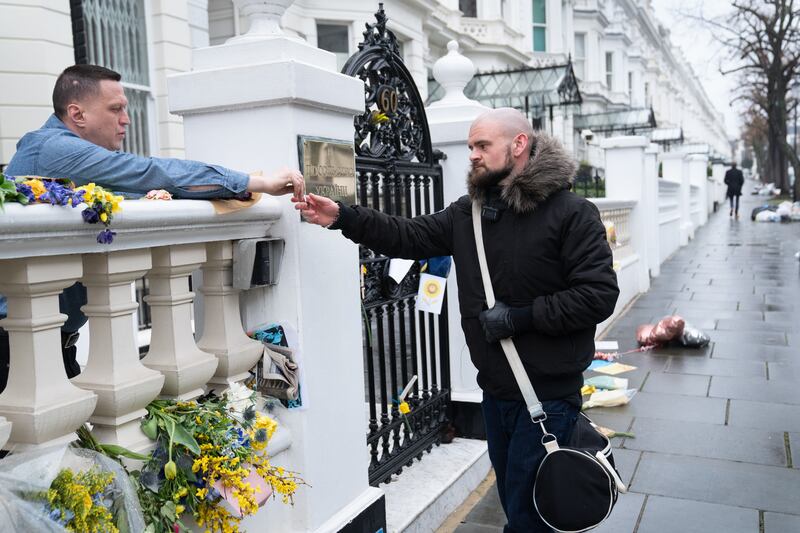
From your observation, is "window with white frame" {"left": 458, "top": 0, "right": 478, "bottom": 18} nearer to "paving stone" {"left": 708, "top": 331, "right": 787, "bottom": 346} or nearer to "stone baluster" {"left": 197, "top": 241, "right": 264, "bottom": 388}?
"paving stone" {"left": 708, "top": 331, "right": 787, "bottom": 346}

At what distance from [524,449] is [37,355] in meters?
1.78

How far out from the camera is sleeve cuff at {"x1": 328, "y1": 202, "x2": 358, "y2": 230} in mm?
2766

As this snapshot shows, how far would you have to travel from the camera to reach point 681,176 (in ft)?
66.3

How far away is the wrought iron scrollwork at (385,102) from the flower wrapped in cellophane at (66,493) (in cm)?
225

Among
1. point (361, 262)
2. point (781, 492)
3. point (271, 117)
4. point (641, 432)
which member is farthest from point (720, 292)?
point (271, 117)

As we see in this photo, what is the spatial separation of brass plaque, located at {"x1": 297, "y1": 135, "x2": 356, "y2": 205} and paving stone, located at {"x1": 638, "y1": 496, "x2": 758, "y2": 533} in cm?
233

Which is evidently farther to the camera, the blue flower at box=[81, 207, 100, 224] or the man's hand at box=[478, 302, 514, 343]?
the man's hand at box=[478, 302, 514, 343]

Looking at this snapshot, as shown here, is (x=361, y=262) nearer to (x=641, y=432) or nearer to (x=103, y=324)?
(x=103, y=324)

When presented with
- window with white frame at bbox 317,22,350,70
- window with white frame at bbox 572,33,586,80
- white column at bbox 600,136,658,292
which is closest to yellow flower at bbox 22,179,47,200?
white column at bbox 600,136,658,292

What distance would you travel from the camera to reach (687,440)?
15.9ft

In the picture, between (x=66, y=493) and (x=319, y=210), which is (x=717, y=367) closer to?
(x=319, y=210)

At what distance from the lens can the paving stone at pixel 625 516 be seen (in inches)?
144

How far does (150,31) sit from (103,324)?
9105mm

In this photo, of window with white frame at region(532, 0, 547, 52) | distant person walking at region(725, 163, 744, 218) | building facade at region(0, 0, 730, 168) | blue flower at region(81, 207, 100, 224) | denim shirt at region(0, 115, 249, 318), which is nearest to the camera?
blue flower at region(81, 207, 100, 224)
